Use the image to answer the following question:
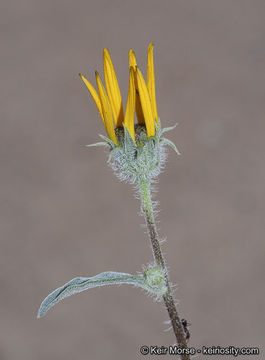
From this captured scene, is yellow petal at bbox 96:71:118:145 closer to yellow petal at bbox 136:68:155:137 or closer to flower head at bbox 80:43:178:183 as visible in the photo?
flower head at bbox 80:43:178:183

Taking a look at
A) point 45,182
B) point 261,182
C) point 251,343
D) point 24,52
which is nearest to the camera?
point 251,343

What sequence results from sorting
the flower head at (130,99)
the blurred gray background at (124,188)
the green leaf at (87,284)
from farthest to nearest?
the blurred gray background at (124,188), the flower head at (130,99), the green leaf at (87,284)

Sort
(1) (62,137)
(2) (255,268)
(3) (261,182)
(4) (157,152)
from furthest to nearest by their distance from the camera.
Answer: (1) (62,137), (3) (261,182), (2) (255,268), (4) (157,152)

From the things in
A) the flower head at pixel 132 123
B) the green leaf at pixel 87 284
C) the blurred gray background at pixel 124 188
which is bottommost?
the green leaf at pixel 87 284

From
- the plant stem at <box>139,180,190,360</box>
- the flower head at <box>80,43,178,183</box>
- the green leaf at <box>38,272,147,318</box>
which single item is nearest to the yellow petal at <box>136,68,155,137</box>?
the flower head at <box>80,43,178,183</box>

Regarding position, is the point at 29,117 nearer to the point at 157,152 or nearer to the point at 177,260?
the point at 177,260

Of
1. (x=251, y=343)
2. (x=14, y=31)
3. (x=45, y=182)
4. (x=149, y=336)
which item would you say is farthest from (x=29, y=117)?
(x=251, y=343)

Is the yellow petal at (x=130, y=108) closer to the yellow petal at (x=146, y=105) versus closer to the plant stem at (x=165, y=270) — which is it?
the yellow petal at (x=146, y=105)

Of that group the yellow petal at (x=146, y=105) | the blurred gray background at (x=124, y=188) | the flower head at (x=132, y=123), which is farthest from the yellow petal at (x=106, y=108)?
the blurred gray background at (x=124, y=188)
